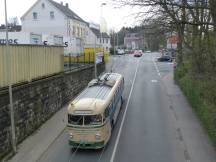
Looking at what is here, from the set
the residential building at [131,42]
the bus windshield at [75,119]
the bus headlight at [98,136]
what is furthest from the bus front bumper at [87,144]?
the residential building at [131,42]

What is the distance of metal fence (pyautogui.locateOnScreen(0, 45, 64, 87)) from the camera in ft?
61.2

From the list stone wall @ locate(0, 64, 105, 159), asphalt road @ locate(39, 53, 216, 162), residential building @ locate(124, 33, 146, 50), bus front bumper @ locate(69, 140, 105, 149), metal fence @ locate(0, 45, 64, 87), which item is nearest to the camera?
asphalt road @ locate(39, 53, 216, 162)

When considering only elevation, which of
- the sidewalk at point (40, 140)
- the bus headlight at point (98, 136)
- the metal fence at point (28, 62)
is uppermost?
the metal fence at point (28, 62)

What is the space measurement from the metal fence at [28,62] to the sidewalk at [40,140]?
2964mm

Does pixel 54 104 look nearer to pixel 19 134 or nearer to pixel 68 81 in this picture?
pixel 68 81

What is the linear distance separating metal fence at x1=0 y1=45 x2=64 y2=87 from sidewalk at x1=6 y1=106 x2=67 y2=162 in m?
2.96

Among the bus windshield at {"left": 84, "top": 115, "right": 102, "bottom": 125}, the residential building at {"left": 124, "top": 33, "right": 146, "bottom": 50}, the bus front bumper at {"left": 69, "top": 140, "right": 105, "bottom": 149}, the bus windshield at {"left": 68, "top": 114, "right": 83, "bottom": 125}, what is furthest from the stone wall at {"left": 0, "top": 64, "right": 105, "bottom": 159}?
the residential building at {"left": 124, "top": 33, "right": 146, "bottom": 50}

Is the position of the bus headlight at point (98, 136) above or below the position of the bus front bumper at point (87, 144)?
above

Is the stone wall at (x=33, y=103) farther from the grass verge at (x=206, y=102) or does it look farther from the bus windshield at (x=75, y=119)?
the grass verge at (x=206, y=102)

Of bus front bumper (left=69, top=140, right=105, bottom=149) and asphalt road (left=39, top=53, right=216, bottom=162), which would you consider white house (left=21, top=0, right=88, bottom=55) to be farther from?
bus front bumper (left=69, top=140, right=105, bottom=149)

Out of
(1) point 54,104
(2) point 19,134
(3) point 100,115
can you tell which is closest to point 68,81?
(1) point 54,104

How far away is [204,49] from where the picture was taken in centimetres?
2900

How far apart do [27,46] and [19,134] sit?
5070 millimetres

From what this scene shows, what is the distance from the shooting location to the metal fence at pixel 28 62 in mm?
18641
